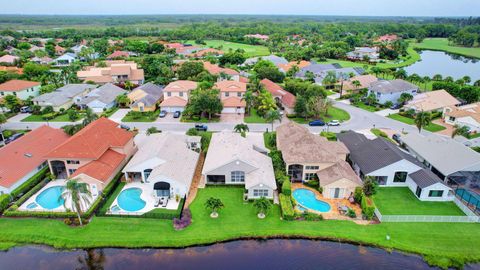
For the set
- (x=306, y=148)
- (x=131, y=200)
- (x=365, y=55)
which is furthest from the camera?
(x=365, y=55)

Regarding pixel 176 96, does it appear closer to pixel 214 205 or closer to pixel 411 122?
pixel 214 205

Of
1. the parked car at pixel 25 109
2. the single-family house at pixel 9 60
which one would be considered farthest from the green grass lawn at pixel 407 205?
the single-family house at pixel 9 60

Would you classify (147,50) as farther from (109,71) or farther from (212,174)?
(212,174)

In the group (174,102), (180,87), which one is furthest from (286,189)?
(180,87)

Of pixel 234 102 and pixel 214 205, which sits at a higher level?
pixel 234 102

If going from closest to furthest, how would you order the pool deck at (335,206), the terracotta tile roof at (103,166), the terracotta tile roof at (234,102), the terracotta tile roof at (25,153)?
the pool deck at (335,206), the terracotta tile roof at (103,166), the terracotta tile roof at (25,153), the terracotta tile roof at (234,102)

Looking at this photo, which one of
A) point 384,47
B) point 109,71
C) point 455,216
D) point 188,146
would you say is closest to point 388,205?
point 455,216

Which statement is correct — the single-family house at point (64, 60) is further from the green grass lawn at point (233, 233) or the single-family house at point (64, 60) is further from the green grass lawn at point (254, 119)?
the green grass lawn at point (233, 233)
